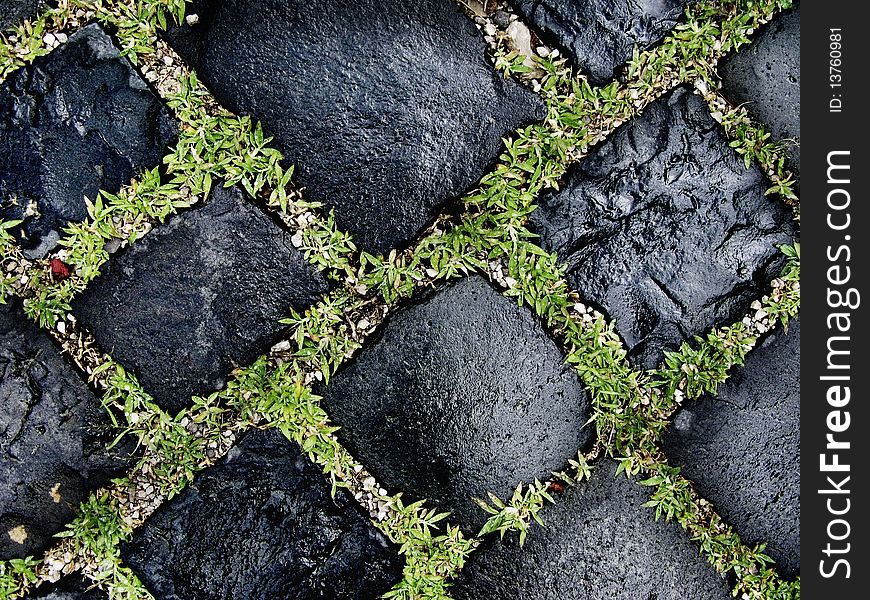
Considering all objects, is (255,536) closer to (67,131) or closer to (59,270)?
(59,270)

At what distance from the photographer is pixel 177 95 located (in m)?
2.19

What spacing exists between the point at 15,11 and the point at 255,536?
6.04ft

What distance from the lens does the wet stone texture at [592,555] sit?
2254mm

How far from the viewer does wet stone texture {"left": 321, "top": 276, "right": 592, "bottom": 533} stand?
7.30ft

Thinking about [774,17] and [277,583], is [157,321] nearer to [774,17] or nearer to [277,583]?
[277,583]

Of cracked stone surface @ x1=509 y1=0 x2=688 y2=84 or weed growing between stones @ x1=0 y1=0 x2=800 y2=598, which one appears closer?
weed growing between stones @ x1=0 y1=0 x2=800 y2=598

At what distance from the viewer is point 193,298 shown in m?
2.20

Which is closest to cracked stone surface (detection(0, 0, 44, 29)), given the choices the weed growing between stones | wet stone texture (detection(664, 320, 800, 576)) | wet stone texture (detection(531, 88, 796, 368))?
the weed growing between stones

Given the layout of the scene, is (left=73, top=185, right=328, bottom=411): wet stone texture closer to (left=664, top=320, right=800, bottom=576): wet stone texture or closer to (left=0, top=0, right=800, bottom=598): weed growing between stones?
(left=0, top=0, right=800, bottom=598): weed growing between stones

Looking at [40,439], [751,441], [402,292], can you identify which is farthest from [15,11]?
[751,441]

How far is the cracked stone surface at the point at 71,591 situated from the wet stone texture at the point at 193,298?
2.05 feet

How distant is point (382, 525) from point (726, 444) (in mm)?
A: 1178

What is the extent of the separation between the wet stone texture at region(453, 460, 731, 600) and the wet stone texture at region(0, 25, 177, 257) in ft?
5.68
